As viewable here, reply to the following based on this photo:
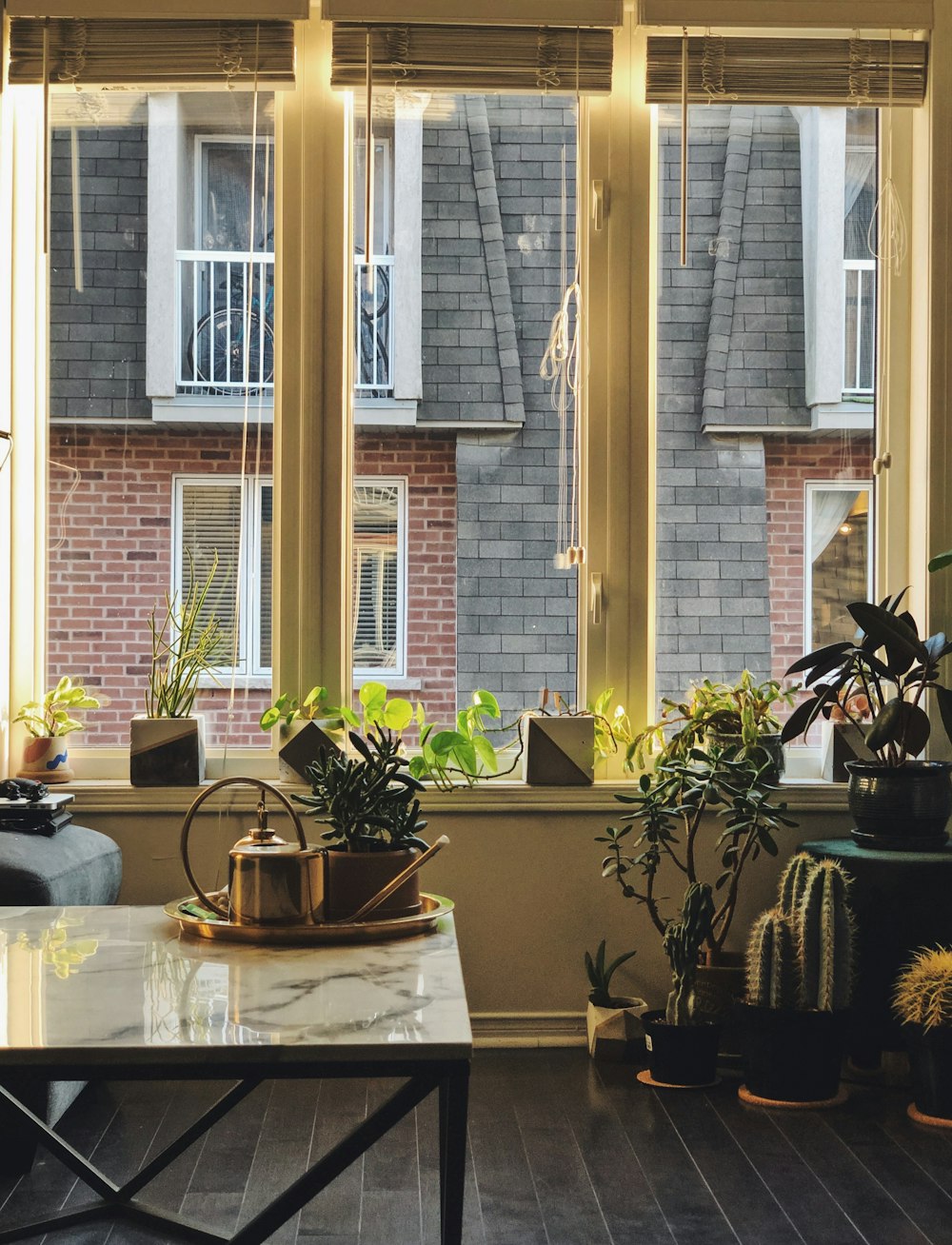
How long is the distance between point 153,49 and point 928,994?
3.53m

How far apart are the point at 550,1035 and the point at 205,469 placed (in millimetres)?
2085

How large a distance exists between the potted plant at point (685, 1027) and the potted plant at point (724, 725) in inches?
19.9

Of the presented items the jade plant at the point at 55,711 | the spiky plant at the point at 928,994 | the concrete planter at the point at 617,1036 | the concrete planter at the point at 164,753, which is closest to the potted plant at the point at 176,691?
the concrete planter at the point at 164,753

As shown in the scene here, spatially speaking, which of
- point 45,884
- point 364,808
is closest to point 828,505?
point 45,884

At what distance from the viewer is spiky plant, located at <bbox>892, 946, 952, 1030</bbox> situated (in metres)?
3.08

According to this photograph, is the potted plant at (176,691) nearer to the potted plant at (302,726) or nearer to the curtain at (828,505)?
the potted plant at (302,726)

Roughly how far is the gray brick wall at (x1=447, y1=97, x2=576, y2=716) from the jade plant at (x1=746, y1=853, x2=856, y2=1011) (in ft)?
3.74

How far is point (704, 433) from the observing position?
162 inches

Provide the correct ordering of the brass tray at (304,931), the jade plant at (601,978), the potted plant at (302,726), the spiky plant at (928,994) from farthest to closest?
the potted plant at (302,726) < the jade plant at (601,978) < the spiky plant at (928,994) < the brass tray at (304,931)

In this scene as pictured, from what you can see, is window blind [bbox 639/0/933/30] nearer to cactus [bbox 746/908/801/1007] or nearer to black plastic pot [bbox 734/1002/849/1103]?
cactus [bbox 746/908/801/1007]

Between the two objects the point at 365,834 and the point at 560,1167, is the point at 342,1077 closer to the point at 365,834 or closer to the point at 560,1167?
the point at 365,834

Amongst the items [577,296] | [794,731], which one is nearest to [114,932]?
[794,731]

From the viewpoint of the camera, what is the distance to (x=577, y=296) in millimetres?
4105

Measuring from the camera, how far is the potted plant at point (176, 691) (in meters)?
3.88
